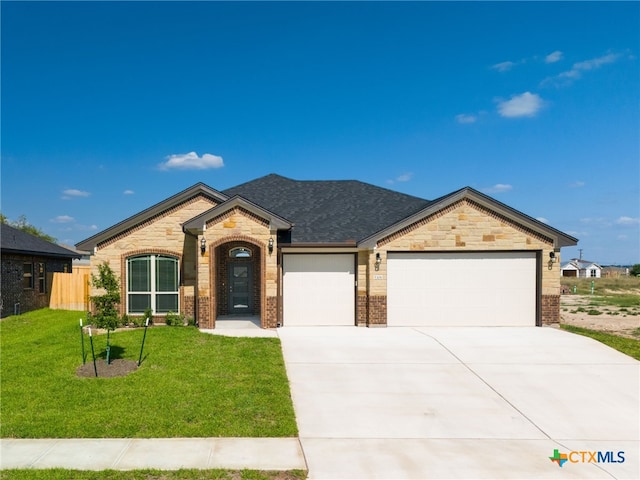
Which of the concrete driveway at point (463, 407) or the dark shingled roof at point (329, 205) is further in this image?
the dark shingled roof at point (329, 205)

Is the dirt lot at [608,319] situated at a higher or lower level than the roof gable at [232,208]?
lower

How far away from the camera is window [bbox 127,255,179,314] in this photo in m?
15.0

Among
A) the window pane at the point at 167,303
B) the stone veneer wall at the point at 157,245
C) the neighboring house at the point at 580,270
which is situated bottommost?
the neighboring house at the point at 580,270

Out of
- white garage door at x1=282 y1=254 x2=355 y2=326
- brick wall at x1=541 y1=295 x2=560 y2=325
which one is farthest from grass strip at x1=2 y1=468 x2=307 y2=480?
brick wall at x1=541 y1=295 x2=560 y2=325

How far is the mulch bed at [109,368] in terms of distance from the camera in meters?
8.72

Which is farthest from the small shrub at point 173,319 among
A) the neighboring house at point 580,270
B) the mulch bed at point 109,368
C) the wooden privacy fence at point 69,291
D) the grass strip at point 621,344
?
the neighboring house at point 580,270

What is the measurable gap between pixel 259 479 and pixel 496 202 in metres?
12.6

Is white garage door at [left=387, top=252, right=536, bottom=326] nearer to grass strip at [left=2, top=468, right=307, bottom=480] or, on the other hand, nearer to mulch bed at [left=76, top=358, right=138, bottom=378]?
mulch bed at [left=76, top=358, right=138, bottom=378]

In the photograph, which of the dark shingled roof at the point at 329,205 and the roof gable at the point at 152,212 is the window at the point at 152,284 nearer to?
the roof gable at the point at 152,212

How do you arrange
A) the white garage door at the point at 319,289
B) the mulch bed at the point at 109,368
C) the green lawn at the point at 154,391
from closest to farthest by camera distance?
the green lawn at the point at 154,391
the mulch bed at the point at 109,368
the white garage door at the point at 319,289

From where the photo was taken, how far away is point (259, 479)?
477 cm

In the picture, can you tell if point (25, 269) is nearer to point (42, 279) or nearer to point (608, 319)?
point (42, 279)

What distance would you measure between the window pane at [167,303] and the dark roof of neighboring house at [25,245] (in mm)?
8114

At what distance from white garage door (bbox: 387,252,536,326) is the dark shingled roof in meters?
2.18
